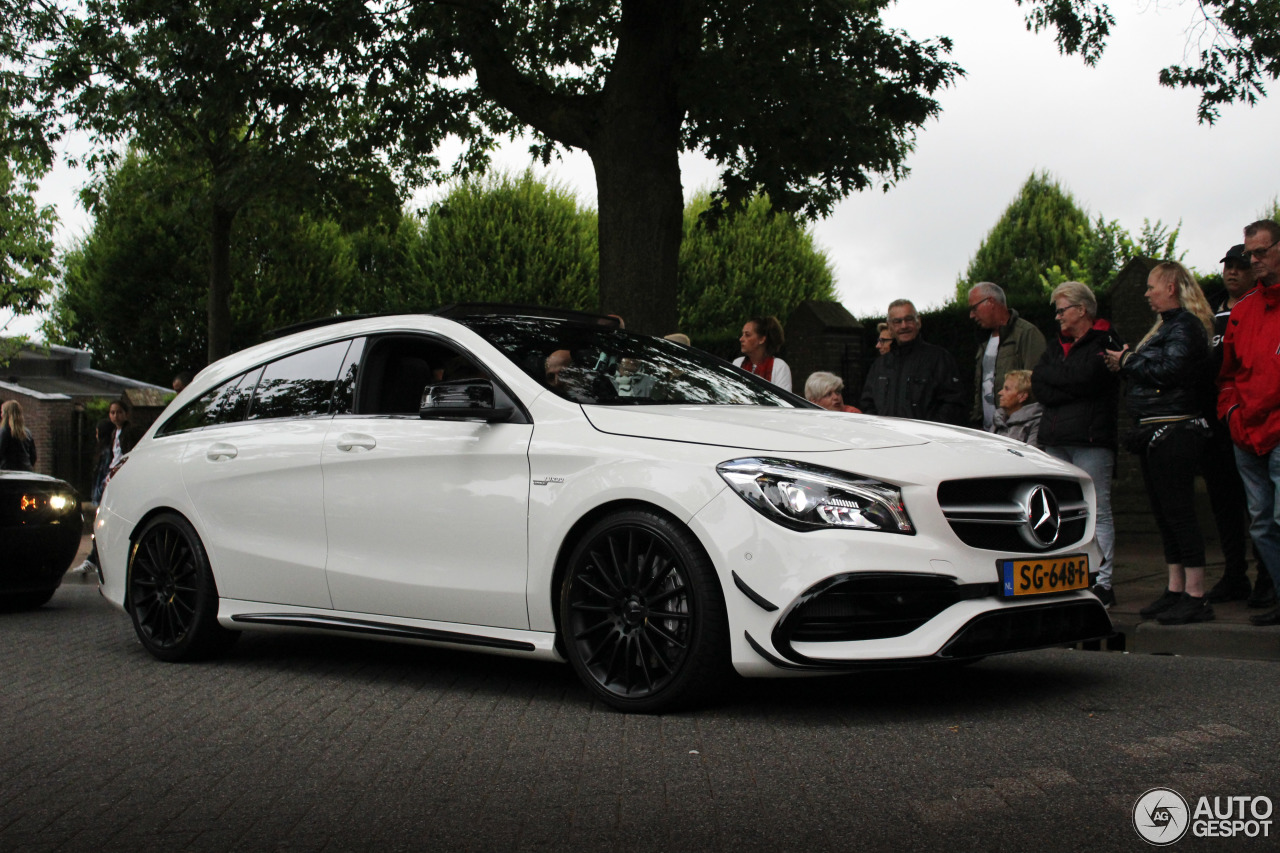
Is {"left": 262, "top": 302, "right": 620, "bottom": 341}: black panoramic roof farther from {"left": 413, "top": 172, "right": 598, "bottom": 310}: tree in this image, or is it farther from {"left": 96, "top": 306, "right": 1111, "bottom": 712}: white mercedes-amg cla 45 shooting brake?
{"left": 413, "top": 172, "right": 598, "bottom": 310}: tree

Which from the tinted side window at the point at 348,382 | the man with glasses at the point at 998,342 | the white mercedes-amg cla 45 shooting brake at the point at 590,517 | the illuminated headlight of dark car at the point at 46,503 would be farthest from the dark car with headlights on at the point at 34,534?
the man with glasses at the point at 998,342

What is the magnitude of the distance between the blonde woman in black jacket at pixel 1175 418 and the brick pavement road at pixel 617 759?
3.52 ft

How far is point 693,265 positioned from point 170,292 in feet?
63.1

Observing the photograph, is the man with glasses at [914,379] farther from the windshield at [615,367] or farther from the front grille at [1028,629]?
the front grille at [1028,629]

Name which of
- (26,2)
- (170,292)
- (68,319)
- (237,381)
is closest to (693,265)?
(170,292)

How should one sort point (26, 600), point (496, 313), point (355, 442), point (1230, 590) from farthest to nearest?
point (26, 600)
point (1230, 590)
point (496, 313)
point (355, 442)

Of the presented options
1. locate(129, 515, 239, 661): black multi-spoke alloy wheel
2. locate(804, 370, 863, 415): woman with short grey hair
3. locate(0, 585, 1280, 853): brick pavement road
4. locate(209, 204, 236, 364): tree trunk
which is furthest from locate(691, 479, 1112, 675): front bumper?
locate(209, 204, 236, 364): tree trunk

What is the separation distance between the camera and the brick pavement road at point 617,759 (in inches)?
146

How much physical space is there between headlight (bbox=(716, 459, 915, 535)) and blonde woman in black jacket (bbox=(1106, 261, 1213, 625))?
3252 millimetres

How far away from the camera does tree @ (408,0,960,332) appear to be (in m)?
13.2

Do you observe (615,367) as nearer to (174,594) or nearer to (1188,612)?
(174,594)

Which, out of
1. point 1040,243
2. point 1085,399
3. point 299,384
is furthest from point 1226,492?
point 1040,243

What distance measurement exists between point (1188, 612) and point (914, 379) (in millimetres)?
2293

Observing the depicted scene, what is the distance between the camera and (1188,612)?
7273mm
